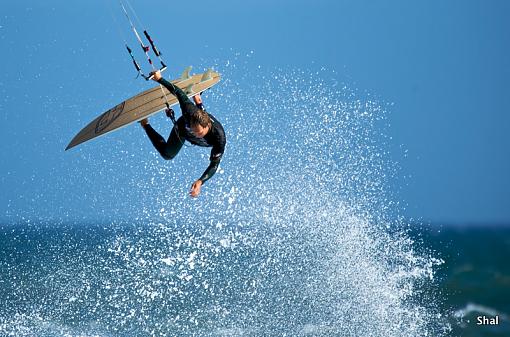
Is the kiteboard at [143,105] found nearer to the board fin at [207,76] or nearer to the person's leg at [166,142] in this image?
the board fin at [207,76]

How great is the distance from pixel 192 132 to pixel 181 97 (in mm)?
409

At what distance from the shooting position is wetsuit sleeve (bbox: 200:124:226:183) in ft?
24.7

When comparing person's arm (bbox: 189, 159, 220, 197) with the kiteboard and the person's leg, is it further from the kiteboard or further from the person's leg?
the kiteboard

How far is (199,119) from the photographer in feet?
23.4

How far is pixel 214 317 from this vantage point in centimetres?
A: 1251

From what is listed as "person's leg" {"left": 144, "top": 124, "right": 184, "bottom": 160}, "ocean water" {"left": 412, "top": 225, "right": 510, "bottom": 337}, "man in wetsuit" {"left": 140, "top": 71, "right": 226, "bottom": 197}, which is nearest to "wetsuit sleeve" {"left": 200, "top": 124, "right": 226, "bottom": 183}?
"man in wetsuit" {"left": 140, "top": 71, "right": 226, "bottom": 197}

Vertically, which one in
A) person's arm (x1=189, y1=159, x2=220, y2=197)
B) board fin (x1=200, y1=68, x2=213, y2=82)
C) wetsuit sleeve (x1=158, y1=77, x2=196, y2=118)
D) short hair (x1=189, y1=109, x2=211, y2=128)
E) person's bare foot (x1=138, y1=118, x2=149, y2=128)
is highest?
board fin (x1=200, y1=68, x2=213, y2=82)

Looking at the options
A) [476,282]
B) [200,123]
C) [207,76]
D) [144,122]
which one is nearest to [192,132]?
[200,123]

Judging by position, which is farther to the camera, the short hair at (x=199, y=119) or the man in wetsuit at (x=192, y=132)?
the short hair at (x=199, y=119)

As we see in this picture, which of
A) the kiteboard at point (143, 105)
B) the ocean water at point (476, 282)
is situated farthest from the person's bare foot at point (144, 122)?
the ocean water at point (476, 282)

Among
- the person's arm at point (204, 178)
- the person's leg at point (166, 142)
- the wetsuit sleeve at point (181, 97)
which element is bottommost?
the person's arm at point (204, 178)

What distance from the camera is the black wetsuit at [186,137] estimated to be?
705cm

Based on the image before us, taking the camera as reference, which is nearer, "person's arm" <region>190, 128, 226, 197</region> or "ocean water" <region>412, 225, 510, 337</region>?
"person's arm" <region>190, 128, 226, 197</region>

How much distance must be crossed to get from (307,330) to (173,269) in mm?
7586
